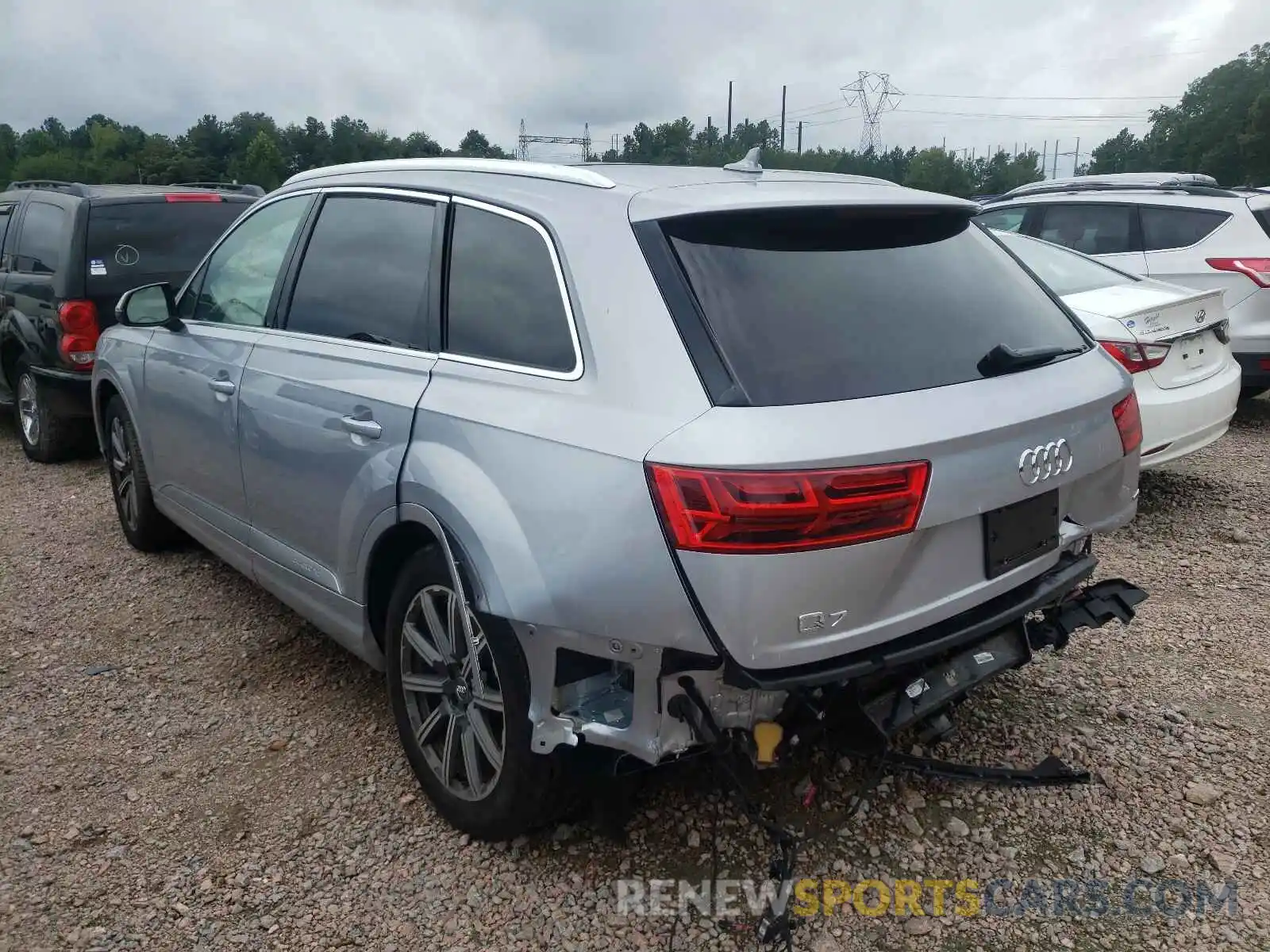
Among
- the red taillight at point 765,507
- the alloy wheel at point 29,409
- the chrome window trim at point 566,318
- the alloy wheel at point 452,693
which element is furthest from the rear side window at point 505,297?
the alloy wheel at point 29,409

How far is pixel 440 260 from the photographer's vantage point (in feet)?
9.39

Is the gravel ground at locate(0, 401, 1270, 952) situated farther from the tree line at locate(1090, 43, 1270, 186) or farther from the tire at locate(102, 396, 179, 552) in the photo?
the tree line at locate(1090, 43, 1270, 186)

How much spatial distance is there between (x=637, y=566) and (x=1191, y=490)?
474 centimetres

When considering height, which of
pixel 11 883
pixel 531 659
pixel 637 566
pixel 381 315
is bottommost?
pixel 11 883

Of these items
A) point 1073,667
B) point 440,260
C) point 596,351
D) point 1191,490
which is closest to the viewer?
point 596,351

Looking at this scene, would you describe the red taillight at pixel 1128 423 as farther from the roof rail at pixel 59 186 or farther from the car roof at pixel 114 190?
the roof rail at pixel 59 186

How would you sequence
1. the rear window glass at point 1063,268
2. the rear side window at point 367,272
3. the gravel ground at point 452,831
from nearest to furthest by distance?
the gravel ground at point 452,831 → the rear side window at point 367,272 → the rear window glass at point 1063,268

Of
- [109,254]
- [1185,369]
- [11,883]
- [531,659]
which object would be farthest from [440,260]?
[109,254]

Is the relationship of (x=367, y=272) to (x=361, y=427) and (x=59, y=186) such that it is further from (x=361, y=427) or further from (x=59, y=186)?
(x=59, y=186)

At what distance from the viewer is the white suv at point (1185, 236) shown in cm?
684

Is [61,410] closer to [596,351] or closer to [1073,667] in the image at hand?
[596,351]

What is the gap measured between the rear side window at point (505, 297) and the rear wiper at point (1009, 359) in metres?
1.02

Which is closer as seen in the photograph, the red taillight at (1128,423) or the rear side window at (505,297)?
the rear side window at (505,297)

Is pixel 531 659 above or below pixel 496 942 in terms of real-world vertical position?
above
